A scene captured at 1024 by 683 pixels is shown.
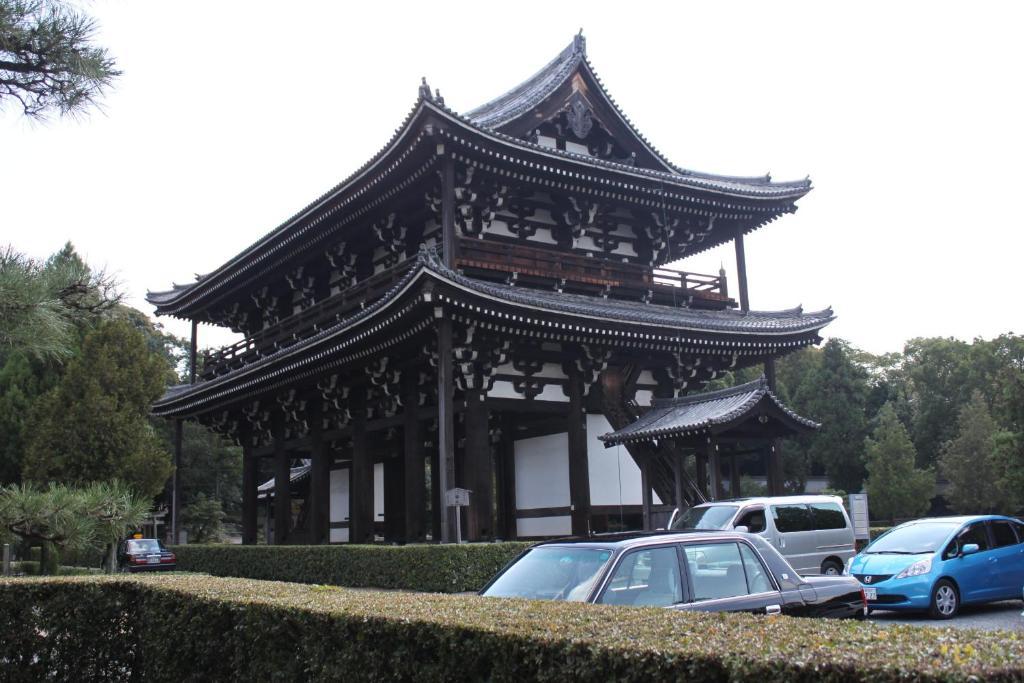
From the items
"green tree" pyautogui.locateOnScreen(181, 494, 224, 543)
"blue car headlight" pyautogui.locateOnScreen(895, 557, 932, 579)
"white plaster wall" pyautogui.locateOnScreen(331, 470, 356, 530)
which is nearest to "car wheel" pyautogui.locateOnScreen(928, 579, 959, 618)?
"blue car headlight" pyautogui.locateOnScreen(895, 557, 932, 579)

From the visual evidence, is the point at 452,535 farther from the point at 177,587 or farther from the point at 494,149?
the point at 177,587

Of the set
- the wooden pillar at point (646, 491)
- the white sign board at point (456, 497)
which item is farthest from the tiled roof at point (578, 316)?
the white sign board at point (456, 497)

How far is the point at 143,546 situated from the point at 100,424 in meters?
6.82

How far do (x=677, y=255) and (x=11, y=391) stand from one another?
32826 millimetres

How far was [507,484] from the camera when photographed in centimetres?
2441

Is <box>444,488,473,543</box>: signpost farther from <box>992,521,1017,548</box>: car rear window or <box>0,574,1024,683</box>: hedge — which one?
<box>992,521,1017,548</box>: car rear window

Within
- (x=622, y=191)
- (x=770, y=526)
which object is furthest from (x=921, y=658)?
(x=622, y=191)

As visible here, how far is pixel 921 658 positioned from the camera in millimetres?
3633

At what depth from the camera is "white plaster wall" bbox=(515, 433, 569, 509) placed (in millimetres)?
22688

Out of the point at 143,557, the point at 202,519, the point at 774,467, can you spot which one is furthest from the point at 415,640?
the point at 202,519

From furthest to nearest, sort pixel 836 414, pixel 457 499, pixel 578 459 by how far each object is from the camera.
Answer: pixel 836 414, pixel 578 459, pixel 457 499

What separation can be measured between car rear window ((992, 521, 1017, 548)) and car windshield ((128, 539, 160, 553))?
29.8m

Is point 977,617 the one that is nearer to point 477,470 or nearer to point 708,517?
point 708,517

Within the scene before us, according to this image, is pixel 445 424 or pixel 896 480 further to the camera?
pixel 896 480
